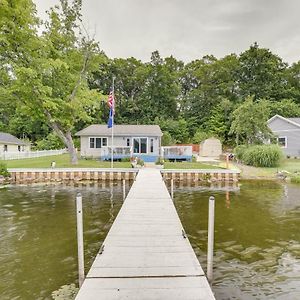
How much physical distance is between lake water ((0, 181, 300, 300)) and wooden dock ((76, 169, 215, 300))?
0.96 meters

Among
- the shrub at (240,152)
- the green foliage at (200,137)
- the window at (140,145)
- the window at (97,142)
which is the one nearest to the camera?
the shrub at (240,152)

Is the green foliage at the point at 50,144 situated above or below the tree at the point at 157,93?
below

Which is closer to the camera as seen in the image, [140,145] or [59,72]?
[59,72]

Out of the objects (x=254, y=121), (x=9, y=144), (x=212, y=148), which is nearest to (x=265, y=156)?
(x=254, y=121)

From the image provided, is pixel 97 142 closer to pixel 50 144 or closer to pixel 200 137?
pixel 50 144

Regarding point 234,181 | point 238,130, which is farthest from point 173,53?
point 234,181

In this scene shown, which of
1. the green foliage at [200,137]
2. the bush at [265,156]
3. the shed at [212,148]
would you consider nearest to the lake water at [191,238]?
the bush at [265,156]

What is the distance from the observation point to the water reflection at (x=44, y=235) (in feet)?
19.5

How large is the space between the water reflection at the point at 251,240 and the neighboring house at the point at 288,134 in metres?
16.2

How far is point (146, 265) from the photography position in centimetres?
520

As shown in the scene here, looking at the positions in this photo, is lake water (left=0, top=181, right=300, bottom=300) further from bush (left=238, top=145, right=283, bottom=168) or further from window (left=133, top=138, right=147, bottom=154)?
window (left=133, top=138, right=147, bottom=154)

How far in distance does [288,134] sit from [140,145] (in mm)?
15487

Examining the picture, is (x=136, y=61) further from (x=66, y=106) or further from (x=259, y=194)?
(x=259, y=194)

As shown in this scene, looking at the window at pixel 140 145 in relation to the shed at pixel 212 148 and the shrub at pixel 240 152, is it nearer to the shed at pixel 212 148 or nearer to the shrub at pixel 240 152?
the shrub at pixel 240 152
